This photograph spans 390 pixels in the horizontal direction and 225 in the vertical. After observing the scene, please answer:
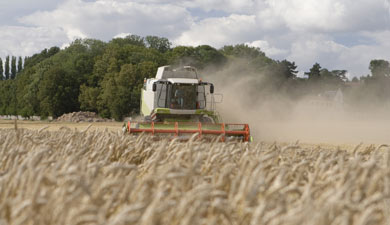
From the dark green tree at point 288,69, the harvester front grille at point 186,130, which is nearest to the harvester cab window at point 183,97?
the harvester front grille at point 186,130

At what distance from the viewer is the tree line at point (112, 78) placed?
6500cm

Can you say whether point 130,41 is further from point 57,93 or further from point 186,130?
point 186,130

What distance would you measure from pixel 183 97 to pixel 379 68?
254 ft

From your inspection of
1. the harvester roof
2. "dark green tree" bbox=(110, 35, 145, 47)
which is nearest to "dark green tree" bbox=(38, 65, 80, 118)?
"dark green tree" bbox=(110, 35, 145, 47)

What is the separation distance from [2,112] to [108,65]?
116ft

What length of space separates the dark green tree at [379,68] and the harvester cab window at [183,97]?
241 feet

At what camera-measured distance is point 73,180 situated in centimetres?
323

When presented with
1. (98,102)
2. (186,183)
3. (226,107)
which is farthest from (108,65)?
(186,183)

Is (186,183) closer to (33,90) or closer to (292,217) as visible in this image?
(292,217)

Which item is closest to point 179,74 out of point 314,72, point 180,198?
point 180,198

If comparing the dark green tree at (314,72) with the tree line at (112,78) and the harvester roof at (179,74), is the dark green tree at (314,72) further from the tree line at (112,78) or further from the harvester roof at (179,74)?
the harvester roof at (179,74)

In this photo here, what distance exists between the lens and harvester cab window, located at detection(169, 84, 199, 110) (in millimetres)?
21656

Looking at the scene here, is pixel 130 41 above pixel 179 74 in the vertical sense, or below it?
above

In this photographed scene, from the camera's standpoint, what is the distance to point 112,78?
67938 mm
